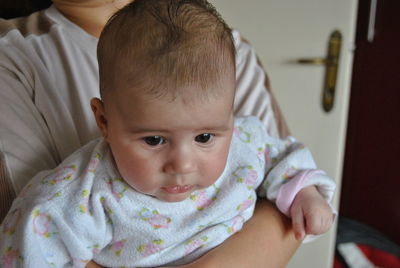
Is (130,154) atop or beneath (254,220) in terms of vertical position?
atop

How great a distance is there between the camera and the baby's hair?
25.3 inches

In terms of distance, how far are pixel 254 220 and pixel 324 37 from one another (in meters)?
1.27

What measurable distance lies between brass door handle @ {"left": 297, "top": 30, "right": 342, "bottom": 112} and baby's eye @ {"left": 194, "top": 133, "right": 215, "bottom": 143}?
4.25 feet

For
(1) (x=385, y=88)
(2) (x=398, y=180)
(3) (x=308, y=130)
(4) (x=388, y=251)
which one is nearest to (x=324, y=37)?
(3) (x=308, y=130)

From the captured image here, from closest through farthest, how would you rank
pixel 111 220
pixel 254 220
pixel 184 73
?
pixel 184 73 < pixel 111 220 < pixel 254 220

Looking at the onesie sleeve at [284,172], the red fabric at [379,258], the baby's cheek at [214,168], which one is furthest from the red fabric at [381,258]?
the baby's cheek at [214,168]

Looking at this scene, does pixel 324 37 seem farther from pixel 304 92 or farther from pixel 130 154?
pixel 130 154

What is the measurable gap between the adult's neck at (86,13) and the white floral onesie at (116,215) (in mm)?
402

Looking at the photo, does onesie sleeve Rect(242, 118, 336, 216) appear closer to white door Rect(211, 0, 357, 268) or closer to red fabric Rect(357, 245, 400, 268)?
white door Rect(211, 0, 357, 268)

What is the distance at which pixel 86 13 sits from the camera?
1070 mm

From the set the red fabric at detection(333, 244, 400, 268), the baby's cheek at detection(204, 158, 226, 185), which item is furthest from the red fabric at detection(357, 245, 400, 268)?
the baby's cheek at detection(204, 158, 226, 185)

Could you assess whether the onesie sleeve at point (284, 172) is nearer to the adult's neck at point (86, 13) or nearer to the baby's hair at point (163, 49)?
the baby's hair at point (163, 49)

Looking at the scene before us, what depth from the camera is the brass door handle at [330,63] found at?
1.88 meters

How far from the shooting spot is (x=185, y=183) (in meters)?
0.72
